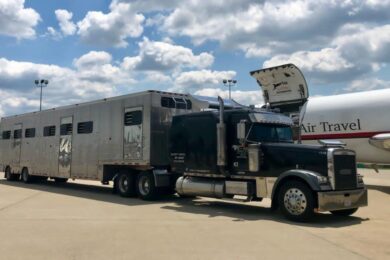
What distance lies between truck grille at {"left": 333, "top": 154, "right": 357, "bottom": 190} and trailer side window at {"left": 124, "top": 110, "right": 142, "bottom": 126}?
7052mm

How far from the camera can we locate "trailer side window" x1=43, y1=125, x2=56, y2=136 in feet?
68.2

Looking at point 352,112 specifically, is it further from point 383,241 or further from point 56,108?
point 56,108

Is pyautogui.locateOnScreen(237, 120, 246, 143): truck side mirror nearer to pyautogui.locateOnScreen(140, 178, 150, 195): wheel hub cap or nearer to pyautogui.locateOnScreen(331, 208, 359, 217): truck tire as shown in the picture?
pyautogui.locateOnScreen(331, 208, 359, 217): truck tire

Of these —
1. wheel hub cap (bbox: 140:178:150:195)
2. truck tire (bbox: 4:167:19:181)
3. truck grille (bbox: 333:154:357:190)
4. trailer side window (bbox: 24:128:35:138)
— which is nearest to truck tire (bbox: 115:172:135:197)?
wheel hub cap (bbox: 140:178:150:195)

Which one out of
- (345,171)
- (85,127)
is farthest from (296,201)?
(85,127)

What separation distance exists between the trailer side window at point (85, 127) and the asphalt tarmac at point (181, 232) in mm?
4466

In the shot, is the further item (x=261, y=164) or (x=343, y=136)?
(x=343, y=136)

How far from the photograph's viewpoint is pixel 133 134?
1582 centimetres

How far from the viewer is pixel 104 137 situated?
17.2m

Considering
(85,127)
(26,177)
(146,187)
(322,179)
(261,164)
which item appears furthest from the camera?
(26,177)

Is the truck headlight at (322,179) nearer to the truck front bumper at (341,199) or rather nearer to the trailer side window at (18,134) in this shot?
the truck front bumper at (341,199)

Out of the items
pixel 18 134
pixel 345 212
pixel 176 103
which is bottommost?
pixel 345 212

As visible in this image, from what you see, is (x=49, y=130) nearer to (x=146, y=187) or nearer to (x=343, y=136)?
(x=146, y=187)

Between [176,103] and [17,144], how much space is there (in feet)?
40.9
